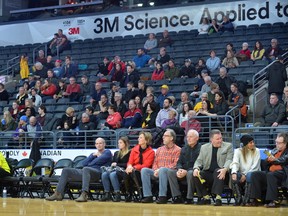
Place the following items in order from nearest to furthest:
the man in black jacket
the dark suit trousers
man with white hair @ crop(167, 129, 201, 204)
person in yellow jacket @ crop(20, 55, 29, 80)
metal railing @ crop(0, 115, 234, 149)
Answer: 1. the dark suit trousers
2. man with white hair @ crop(167, 129, 201, 204)
3. the man in black jacket
4. metal railing @ crop(0, 115, 234, 149)
5. person in yellow jacket @ crop(20, 55, 29, 80)

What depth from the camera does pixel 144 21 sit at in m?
23.6

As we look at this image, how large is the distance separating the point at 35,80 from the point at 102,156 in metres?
8.84

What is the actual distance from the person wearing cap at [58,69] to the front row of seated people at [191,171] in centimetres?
875

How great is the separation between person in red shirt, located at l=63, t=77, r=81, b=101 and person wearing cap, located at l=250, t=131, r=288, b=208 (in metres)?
9.03

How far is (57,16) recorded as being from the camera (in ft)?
83.9

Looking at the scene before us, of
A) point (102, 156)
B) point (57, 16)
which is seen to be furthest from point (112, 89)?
point (57, 16)

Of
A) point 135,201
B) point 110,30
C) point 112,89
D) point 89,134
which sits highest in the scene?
point 110,30

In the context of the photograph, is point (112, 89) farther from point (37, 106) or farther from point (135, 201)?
point (135, 201)

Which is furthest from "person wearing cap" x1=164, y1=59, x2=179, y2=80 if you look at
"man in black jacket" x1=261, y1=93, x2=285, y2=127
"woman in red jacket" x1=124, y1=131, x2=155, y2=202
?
"woman in red jacket" x1=124, y1=131, x2=155, y2=202

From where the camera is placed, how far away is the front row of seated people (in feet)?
36.1

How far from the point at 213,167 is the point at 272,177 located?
108 centimetres

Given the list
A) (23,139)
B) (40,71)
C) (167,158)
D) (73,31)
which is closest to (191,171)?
(167,158)

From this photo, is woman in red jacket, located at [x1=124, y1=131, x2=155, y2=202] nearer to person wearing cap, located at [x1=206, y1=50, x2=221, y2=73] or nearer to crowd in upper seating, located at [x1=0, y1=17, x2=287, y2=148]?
crowd in upper seating, located at [x1=0, y1=17, x2=287, y2=148]

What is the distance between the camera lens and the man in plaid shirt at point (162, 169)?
1167cm
